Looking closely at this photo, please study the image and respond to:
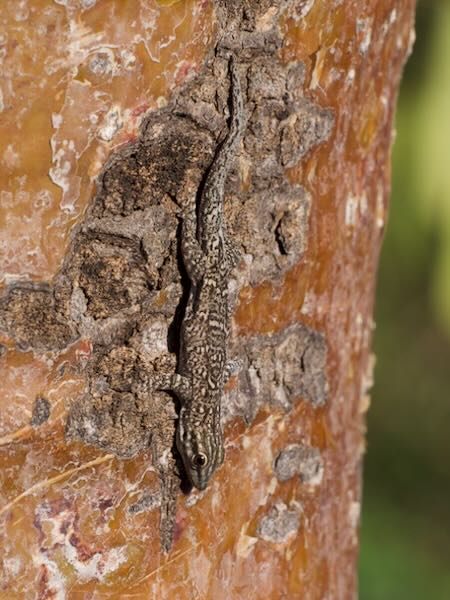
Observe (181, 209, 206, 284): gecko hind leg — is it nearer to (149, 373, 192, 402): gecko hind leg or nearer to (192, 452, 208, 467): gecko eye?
(149, 373, 192, 402): gecko hind leg

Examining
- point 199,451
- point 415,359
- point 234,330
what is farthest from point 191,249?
point 415,359

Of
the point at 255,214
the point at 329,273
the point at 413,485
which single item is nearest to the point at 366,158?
the point at 329,273

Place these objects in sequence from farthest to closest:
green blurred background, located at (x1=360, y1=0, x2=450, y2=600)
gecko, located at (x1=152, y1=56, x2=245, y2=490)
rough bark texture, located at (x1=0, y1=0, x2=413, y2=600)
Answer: green blurred background, located at (x1=360, y1=0, x2=450, y2=600) < gecko, located at (x1=152, y1=56, x2=245, y2=490) < rough bark texture, located at (x1=0, y1=0, x2=413, y2=600)

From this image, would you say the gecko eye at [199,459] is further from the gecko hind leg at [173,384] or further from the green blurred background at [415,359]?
the green blurred background at [415,359]

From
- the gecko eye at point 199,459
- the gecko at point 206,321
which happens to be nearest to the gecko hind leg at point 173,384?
the gecko at point 206,321

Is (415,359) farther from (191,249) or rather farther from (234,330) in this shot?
(191,249)

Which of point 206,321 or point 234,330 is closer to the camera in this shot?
point 206,321

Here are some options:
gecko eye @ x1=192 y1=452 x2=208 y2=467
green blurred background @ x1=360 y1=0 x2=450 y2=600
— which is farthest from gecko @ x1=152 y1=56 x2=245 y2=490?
green blurred background @ x1=360 y1=0 x2=450 y2=600
